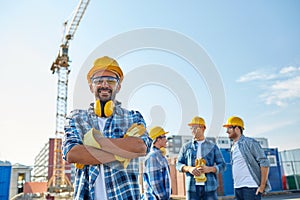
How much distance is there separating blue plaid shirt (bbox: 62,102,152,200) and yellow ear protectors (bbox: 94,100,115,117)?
5cm

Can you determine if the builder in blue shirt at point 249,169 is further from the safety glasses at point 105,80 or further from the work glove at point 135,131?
the safety glasses at point 105,80

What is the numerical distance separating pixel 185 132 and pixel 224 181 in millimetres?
13037

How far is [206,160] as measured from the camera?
532cm

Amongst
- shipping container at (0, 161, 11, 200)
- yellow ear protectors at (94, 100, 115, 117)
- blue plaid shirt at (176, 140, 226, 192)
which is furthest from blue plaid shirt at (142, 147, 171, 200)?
shipping container at (0, 161, 11, 200)

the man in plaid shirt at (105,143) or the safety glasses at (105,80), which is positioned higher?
the safety glasses at (105,80)

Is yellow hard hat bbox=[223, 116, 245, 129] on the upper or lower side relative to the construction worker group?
upper

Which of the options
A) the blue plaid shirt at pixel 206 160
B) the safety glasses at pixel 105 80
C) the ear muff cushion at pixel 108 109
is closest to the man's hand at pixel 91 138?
the ear muff cushion at pixel 108 109

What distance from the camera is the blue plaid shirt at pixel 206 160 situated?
5.12 metres

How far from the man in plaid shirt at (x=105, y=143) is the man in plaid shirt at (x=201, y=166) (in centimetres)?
287

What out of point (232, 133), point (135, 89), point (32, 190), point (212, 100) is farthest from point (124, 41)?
point (32, 190)

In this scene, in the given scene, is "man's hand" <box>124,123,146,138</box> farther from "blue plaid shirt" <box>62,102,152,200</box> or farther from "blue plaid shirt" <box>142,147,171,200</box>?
"blue plaid shirt" <box>142,147,171,200</box>

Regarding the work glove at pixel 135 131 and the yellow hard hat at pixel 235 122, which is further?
the yellow hard hat at pixel 235 122

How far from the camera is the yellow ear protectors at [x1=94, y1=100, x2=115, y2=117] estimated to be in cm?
260

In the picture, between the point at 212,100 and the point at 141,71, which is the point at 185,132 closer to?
the point at 212,100
